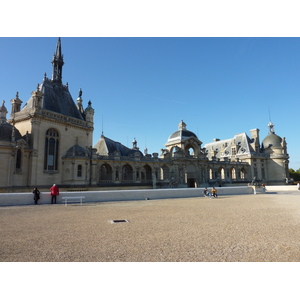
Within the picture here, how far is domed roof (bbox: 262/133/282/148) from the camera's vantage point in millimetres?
68019

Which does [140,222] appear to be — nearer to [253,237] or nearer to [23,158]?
[253,237]

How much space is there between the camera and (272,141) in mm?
68625

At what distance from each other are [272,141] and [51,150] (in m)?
61.2

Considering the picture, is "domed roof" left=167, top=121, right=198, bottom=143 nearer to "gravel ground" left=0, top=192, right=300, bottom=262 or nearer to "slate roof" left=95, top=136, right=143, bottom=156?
"slate roof" left=95, top=136, right=143, bottom=156

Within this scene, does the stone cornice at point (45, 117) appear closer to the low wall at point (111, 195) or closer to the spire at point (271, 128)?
the low wall at point (111, 195)

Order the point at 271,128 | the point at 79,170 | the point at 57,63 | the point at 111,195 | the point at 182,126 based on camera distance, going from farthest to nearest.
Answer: the point at 271,128 < the point at 182,126 < the point at 57,63 < the point at 79,170 < the point at 111,195

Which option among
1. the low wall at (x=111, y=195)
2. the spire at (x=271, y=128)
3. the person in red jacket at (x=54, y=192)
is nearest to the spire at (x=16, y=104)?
the low wall at (x=111, y=195)

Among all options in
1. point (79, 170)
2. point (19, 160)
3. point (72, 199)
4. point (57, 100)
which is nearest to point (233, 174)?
point (79, 170)

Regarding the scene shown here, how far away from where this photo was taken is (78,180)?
35.7 meters

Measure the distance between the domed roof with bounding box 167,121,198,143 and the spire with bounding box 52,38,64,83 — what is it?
26.7 m

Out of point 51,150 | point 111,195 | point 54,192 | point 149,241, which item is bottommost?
point 149,241

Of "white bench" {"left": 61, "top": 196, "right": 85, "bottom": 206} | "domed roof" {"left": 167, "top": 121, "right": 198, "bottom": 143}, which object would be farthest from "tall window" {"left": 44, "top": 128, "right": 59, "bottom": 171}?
"domed roof" {"left": 167, "top": 121, "right": 198, "bottom": 143}

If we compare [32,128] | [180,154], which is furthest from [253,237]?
[180,154]

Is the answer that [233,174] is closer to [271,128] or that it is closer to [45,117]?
[271,128]
